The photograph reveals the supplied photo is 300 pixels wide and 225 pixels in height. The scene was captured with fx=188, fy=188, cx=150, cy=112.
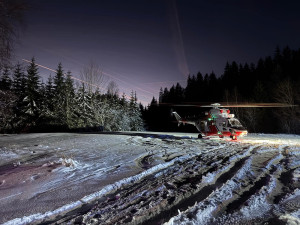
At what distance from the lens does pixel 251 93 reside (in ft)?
148

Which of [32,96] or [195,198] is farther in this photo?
[32,96]

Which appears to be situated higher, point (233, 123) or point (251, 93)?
point (251, 93)

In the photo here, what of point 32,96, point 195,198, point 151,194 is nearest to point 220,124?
point 195,198

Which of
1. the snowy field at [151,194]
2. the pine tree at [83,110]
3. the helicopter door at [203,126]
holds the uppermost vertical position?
the pine tree at [83,110]

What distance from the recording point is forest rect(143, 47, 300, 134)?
95.8ft

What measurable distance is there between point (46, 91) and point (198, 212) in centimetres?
3950

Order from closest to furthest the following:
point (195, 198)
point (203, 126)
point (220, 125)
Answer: point (195, 198) → point (220, 125) → point (203, 126)

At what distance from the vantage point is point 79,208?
3.28 metres

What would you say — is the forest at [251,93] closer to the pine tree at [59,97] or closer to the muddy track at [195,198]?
the pine tree at [59,97]

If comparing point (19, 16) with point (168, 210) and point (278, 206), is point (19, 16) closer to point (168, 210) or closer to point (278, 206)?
point (168, 210)

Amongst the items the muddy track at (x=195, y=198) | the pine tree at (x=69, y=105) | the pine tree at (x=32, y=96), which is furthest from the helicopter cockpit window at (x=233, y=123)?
the pine tree at (x=32, y=96)

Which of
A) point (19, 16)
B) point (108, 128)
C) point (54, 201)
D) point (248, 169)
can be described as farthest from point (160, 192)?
point (108, 128)

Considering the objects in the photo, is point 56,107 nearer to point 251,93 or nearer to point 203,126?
point 203,126

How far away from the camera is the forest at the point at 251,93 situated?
2920 centimetres
